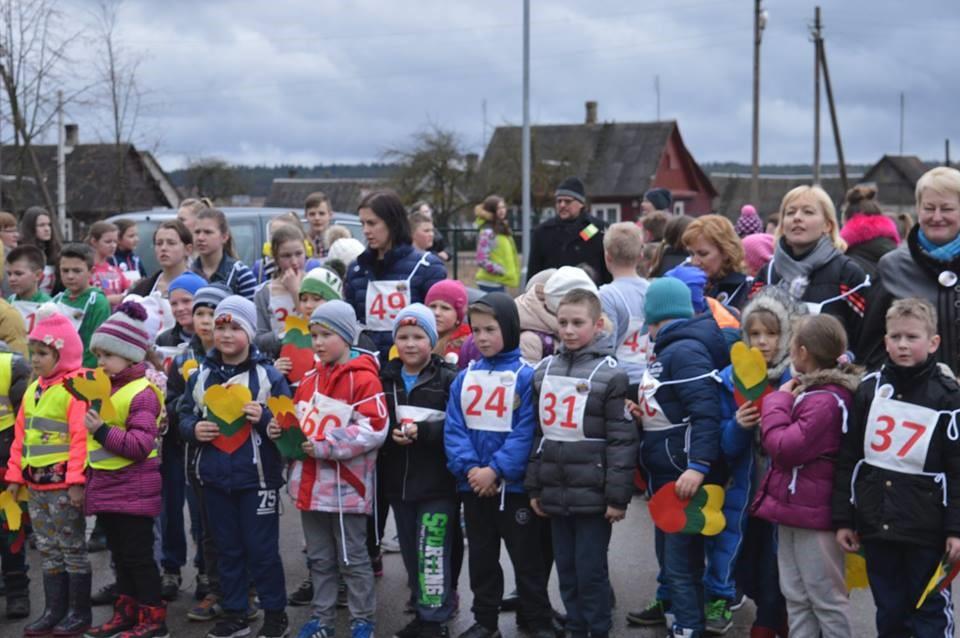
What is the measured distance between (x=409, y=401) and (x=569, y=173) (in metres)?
42.7

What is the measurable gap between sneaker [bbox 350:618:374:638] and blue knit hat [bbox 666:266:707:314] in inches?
100

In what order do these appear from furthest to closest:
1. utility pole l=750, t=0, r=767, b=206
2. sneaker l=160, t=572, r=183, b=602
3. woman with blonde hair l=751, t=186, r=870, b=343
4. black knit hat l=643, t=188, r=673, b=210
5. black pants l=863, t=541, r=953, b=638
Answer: utility pole l=750, t=0, r=767, b=206 < black knit hat l=643, t=188, r=673, b=210 < sneaker l=160, t=572, r=183, b=602 < woman with blonde hair l=751, t=186, r=870, b=343 < black pants l=863, t=541, r=953, b=638

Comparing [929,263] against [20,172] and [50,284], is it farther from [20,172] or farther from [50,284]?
[20,172]

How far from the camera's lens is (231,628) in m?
6.23

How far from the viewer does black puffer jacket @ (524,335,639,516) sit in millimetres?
5645

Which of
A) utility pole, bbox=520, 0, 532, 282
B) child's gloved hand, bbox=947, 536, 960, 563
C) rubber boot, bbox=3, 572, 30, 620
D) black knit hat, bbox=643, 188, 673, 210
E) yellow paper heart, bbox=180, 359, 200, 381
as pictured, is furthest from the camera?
utility pole, bbox=520, 0, 532, 282

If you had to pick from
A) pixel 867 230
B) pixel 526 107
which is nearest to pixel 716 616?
pixel 867 230

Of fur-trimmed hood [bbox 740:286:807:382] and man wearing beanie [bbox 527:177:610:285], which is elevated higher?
man wearing beanie [bbox 527:177:610:285]

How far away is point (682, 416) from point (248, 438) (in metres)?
2.39

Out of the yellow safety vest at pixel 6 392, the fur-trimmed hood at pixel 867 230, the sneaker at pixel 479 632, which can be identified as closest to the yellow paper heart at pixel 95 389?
the yellow safety vest at pixel 6 392

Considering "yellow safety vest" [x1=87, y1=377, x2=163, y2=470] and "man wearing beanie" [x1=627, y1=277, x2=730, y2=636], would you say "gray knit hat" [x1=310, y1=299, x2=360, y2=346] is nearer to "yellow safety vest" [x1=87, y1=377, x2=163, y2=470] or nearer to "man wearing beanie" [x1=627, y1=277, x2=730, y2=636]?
"yellow safety vest" [x1=87, y1=377, x2=163, y2=470]

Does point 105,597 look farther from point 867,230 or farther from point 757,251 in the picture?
point 867,230

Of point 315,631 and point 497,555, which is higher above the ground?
point 497,555

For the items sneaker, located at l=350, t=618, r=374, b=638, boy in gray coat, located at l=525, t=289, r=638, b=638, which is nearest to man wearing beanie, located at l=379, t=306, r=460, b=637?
sneaker, located at l=350, t=618, r=374, b=638
